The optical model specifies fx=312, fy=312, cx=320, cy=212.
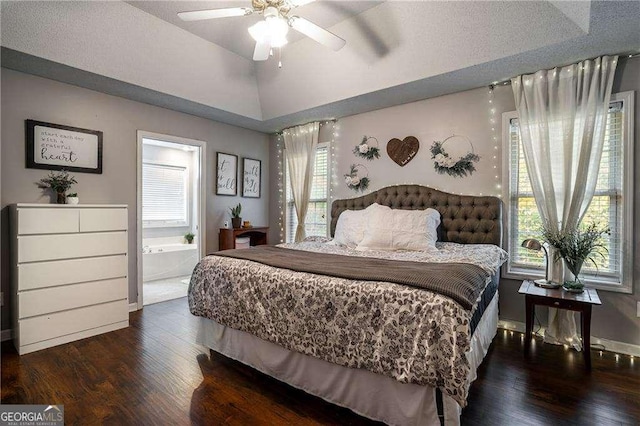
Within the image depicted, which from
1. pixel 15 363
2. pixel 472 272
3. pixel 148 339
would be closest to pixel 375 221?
pixel 472 272

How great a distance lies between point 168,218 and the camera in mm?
5934

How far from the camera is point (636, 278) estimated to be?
2.59 m

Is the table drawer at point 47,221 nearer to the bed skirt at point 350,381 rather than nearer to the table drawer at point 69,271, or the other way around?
the table drawer at point 69,271

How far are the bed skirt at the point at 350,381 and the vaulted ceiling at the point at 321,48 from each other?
2.21 meters

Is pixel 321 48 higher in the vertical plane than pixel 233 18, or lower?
lower

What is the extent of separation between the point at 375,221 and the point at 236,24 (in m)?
2.48

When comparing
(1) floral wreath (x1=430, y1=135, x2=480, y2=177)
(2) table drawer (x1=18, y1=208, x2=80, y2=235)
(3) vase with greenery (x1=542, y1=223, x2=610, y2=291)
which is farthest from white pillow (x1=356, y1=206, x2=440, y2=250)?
(2) table drawer (x1=18, y1=208, x2=80, y2=235)

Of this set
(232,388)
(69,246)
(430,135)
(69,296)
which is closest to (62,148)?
(69,246)

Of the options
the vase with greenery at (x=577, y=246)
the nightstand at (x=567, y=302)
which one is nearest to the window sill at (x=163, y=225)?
the nightstand at (x=567, y=302)

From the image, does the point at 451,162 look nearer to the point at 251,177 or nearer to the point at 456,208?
the point at 456,208

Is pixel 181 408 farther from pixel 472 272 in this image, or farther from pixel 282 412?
pixel 472 272

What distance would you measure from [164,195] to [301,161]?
290 cm

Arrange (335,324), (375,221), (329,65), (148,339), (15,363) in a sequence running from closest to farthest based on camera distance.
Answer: (335,324)
(15,363)
(148,339)
(375,221)
(329,65)

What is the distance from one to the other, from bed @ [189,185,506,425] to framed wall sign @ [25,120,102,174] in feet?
6.53
